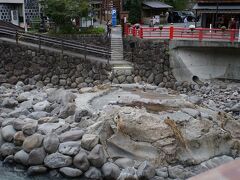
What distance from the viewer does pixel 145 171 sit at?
11062 mm

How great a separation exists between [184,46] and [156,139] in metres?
10.8

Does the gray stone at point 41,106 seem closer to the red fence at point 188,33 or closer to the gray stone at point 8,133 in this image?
the gray stone at point 8,133

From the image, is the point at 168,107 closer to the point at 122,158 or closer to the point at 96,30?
the point at 122,158

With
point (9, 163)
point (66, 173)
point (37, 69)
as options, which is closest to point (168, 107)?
point (66, 173)

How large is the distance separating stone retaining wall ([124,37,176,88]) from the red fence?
635 millimetres

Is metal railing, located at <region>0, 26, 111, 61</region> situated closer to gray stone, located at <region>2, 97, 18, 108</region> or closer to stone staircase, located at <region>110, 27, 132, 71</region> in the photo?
stone staircase, located at <region>110, 27, 132, 71</region>

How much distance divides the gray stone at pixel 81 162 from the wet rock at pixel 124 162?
1052 millimetres

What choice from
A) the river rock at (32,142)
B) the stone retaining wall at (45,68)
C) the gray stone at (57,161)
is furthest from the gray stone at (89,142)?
the stone retaining wall at (45,68)

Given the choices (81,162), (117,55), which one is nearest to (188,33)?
(117,55)

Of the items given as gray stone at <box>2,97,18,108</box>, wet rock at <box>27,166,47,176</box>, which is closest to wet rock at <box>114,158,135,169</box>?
wet rock at <box>27,166,47,176</box>

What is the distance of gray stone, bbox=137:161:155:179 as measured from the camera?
1102 cm

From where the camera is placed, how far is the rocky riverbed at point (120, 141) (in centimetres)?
1150

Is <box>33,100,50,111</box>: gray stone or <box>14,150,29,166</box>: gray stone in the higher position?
<box>33,100,50,111</box>: gray stone

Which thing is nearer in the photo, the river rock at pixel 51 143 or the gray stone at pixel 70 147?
the gray stone at pixel 70 147
